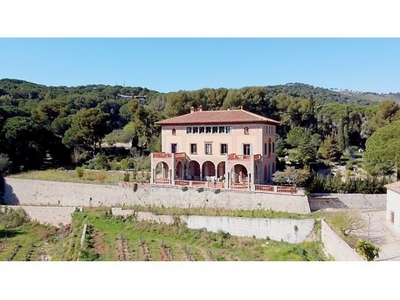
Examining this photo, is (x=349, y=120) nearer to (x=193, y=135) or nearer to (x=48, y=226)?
(x=193, y=135)

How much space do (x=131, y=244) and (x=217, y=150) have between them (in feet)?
30.9

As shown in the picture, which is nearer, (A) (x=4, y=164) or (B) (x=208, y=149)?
(B) (x=208, y=149)

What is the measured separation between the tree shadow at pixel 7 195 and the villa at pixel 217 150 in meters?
11.8

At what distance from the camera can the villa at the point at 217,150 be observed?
2328 cm

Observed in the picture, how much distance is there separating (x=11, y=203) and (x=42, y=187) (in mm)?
3354

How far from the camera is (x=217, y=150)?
82.3 feet

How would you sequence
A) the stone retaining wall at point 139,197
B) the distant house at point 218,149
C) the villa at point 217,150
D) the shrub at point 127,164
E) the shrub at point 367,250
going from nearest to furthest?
the shrub at point 367,250 → the stone retaining wall at point 139,197 → the villa at point 217,150 → the distant house at point 218,149 → the shrub at point 127,164

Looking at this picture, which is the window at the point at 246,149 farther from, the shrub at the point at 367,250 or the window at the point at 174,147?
the shrub at the point at 367,250

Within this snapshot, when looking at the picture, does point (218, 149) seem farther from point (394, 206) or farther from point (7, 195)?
point (7, 195)

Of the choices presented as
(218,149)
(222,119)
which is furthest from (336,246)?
(222,119)

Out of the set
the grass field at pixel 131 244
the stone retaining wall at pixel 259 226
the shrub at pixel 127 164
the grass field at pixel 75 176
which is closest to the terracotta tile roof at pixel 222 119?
the grass field at pixel 75 176

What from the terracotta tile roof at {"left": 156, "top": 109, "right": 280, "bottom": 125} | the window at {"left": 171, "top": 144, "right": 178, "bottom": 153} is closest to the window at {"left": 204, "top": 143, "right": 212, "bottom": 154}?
the terracotta tile roof at {"left": 156, "top": 109, "right": 280, "bottom": 125}

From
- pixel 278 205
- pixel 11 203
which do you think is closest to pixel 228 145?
pixel 278 205

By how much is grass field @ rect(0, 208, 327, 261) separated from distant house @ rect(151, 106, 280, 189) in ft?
13.7
